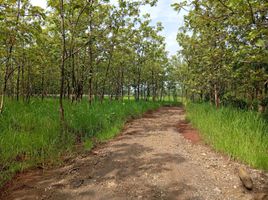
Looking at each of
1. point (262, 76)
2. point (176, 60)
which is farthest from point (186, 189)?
point (176, 60)

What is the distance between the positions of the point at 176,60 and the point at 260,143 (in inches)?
1320

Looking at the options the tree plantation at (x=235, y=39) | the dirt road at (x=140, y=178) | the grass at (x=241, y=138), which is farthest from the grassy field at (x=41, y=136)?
the tree plantation at (x=235, y=39)

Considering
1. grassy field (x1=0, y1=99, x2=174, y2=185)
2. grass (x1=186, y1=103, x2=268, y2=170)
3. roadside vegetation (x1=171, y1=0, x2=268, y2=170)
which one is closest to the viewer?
roadside vegetation (x1=171, y1=0, x2=268, y2=170)

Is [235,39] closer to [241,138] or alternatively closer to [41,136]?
[241,138]

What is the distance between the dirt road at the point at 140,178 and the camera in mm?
3631

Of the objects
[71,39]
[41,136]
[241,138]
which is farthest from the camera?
[71,39]

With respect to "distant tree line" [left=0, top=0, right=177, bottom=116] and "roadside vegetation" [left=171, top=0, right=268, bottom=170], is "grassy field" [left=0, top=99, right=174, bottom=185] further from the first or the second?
"roadside vegetation" [left=171, top=0, right=268, bottom=170]

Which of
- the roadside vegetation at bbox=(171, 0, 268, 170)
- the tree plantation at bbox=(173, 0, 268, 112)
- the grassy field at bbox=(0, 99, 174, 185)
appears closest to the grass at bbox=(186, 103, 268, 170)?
the roadside vegetation at bbox=(171, 0, 268, 170)

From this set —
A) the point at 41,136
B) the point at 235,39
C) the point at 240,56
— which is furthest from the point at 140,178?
the point at 235,39

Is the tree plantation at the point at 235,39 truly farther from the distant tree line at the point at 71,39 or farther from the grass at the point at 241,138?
the distant tree line at the point at 71,39

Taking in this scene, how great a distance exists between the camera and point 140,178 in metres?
4.20

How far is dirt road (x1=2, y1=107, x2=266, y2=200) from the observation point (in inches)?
143

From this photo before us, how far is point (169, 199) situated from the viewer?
3426mm

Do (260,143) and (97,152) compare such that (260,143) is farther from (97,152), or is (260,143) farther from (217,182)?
(97,152)
